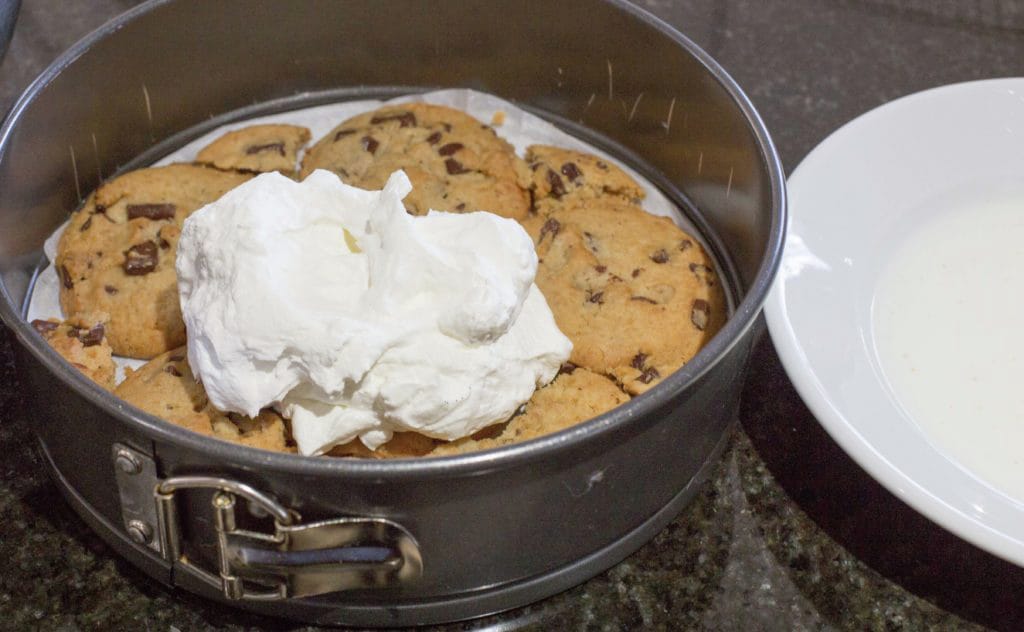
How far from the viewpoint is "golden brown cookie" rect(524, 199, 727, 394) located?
129 centimetres

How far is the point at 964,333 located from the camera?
1.37 meters

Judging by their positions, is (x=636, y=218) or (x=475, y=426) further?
(x=636, y=218)

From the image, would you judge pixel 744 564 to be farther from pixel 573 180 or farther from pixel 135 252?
pixel 135 252

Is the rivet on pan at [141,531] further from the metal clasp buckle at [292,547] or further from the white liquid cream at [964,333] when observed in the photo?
the white liquid cream at [964,333]

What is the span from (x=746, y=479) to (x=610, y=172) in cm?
45

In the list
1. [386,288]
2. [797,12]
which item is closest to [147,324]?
[386,288]

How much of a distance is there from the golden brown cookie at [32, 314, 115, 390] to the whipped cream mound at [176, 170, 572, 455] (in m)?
0.17

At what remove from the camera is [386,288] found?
3.69 ft

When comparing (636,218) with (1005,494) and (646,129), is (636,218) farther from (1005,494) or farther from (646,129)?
(1005,494)

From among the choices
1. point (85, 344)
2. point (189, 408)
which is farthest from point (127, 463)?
point (85, 344)

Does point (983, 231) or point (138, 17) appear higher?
point (138, 17)

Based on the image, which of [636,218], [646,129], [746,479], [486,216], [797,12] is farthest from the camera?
[797,12]

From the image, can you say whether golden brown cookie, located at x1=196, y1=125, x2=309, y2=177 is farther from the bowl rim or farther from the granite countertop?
the bowl rim

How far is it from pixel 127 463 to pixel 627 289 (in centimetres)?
61
